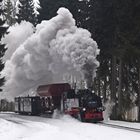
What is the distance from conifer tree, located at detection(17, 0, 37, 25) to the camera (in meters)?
60.2

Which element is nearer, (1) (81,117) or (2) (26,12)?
(1) (81,117)

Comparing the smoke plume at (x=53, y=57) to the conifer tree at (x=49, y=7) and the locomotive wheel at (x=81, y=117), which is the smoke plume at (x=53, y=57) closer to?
the locomotive wheel at (x=81, y=117)

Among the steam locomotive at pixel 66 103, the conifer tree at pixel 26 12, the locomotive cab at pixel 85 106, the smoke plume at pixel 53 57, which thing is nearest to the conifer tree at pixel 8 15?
the conifer tree at pixel 26 12

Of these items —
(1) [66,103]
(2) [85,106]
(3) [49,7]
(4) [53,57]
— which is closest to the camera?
(2) [85,106]

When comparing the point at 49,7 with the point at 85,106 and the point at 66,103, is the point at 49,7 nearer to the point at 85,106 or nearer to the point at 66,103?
the point at 66,103

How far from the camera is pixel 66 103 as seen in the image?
106 ft

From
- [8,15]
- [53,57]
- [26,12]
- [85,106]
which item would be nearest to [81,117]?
[85,106]

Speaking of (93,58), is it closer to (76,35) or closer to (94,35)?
(76,35)

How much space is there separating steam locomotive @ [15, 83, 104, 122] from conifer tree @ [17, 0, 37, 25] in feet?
59.9

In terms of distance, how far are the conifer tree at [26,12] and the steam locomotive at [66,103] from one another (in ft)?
59.9

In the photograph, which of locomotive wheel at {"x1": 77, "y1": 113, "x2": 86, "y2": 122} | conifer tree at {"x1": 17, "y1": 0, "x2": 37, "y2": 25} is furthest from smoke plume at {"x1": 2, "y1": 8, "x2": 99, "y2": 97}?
conifer tree at {"x1": 17, "y1": 0, "x2": 37, "y2": 25}

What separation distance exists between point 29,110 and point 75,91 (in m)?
12.7

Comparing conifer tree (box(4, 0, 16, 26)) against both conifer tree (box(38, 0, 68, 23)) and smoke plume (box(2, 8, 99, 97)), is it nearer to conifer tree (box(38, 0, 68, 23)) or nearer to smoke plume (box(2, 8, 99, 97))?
conifer tree (box(38, 0, 68, 23))

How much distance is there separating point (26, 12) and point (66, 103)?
31.9 m
